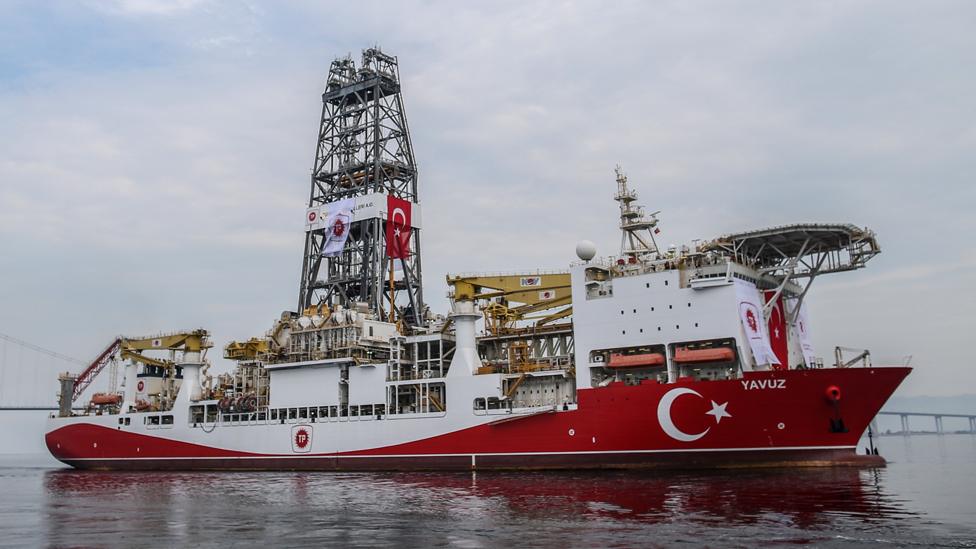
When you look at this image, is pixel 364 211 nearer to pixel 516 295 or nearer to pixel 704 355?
pixel 516 295

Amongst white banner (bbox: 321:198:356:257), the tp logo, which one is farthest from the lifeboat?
white banner (bbox: 321:198:356:257)

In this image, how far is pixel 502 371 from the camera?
30.9 metres

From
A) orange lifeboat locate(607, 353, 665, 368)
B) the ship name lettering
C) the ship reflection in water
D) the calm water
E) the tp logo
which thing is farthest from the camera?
the tp logo

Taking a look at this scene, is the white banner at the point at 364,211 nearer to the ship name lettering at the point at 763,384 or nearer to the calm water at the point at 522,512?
the calm water at the point at 522,512

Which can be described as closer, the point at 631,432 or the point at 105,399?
the point at 631,432

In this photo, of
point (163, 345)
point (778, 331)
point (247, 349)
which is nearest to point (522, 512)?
point (778, 331)

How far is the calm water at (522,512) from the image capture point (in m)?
14.0

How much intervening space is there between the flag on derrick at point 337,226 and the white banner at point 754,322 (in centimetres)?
2342

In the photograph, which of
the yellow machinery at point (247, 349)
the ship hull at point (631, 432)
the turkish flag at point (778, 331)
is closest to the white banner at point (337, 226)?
the yellow machinery at point (247, 349)

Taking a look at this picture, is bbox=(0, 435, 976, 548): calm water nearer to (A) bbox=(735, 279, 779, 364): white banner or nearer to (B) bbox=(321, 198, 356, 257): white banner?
(A) bbox=(735, 279, 779, 364): white banner

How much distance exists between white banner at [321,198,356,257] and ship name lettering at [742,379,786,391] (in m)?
25.0

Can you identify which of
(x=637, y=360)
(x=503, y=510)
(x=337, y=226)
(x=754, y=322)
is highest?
(x=337, y=226)

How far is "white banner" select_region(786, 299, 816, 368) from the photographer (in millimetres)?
30438

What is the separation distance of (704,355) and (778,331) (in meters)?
5.03
